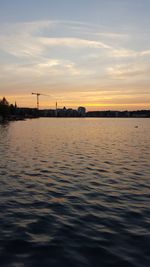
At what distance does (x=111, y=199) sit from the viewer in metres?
19.7

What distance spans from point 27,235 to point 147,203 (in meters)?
8.63

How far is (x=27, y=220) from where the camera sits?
15453mm

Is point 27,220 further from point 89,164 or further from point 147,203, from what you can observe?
point 89,164

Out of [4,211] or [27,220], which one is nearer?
[27,220]

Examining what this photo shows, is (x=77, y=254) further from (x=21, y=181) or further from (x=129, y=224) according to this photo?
(x=21, y=181)

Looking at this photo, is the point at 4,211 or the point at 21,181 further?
the point at 21,181

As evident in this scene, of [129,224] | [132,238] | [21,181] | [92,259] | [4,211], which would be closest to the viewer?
[92,259]

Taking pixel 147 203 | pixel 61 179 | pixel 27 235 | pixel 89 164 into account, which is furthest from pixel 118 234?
pixel 89 164

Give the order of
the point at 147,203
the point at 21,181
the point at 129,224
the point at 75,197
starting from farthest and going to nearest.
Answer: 1. the point at 21,181
2. the point at 75,197
3. the point at 147,203
4. the point at 129,224

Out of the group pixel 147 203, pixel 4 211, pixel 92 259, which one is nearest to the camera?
pixel 92 259

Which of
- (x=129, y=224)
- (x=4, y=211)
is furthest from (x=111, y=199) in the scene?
(x=4, y=211)

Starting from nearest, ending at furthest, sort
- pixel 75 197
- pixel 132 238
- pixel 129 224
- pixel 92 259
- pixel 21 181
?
pixel 92 259 < pixel 132 238 < pixel 129 224 < pixel 75 197 < pixel 21 181

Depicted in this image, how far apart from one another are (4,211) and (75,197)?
17.1 feet

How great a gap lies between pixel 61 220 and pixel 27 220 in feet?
5.81
